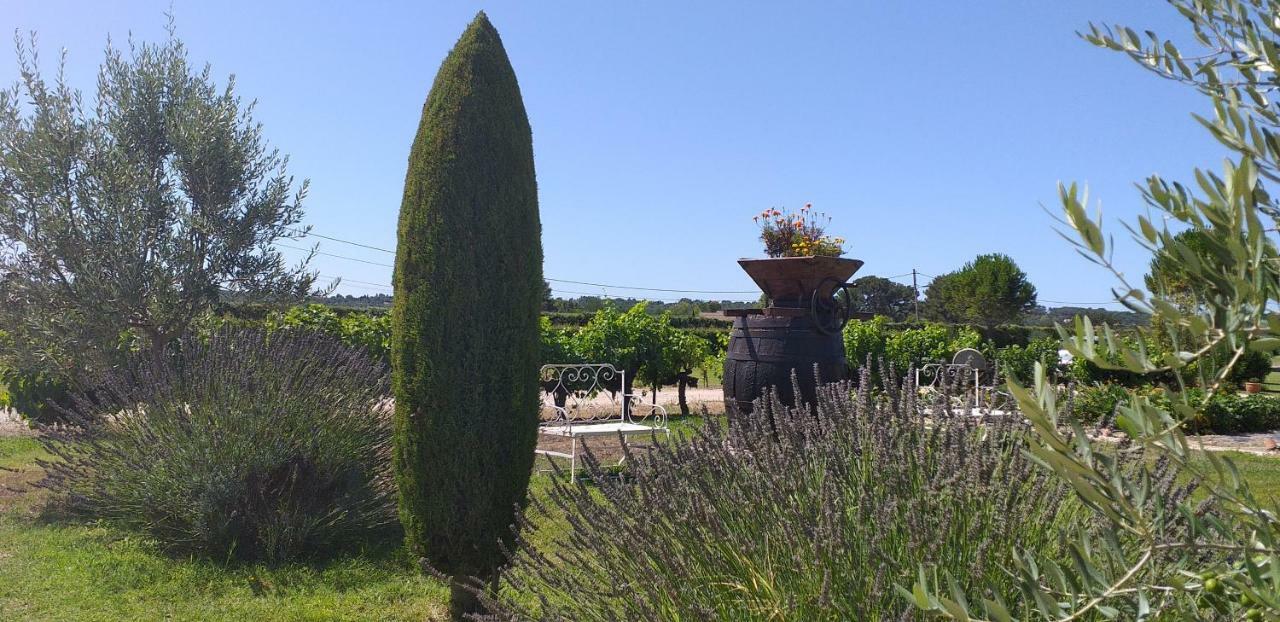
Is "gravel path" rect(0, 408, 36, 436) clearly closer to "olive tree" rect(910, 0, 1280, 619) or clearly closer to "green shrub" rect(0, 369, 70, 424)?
"green shrub" rect(0, 369, 70, 424)

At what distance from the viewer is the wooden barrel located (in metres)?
6.27

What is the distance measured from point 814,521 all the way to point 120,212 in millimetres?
7146

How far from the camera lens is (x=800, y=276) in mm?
6531

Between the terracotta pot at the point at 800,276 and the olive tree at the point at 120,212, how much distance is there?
190 inches

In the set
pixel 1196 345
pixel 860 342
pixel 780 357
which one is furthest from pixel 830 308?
pixel 860 342

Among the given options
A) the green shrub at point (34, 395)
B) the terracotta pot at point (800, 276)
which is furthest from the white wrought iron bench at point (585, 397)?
the green shrub at point (34, 395)

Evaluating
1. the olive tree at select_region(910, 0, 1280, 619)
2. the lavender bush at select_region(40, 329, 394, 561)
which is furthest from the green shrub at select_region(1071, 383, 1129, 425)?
the olive tree at select_region(910, 0, 1280, 619)

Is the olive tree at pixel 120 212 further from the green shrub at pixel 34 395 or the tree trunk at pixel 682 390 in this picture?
the tree trunk at pixel 682 390

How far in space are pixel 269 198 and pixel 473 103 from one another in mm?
4774

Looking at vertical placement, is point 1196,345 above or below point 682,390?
above

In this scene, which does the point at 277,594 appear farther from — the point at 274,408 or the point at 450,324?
the point at 450,324

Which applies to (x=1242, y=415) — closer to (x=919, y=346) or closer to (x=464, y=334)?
(x=919, y=346)

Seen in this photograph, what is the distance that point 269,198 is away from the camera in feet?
26.9

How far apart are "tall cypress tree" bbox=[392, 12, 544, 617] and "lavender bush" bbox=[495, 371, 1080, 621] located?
1.12 metres
